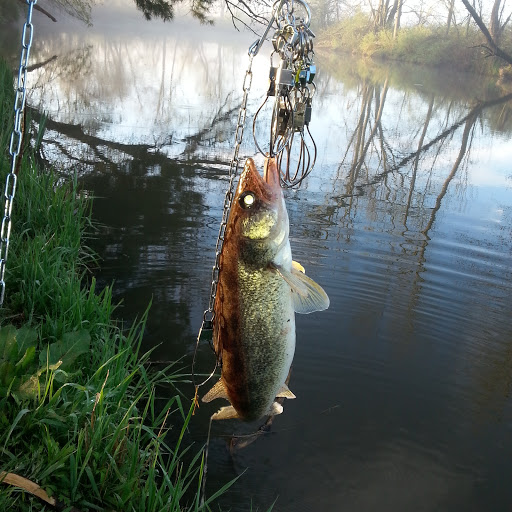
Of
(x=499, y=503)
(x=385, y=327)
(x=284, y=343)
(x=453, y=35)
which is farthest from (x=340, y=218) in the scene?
(x=453, y=35)

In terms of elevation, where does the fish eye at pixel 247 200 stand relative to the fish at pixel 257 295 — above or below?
above

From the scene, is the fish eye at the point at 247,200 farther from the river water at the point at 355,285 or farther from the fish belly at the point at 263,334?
the river water at the point at 355,285

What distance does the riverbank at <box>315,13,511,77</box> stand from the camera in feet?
120

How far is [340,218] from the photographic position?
831cm

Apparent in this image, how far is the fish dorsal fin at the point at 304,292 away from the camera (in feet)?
6.60

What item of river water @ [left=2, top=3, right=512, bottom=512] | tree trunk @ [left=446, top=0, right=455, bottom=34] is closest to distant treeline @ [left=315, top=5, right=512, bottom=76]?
tree trunk @ [left=446, top=0, right=455, bottom=34]

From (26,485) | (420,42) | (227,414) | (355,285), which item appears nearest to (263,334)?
(227,414)

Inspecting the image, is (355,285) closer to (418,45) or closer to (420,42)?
(418,45)

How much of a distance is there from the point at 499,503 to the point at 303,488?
1.25 metres

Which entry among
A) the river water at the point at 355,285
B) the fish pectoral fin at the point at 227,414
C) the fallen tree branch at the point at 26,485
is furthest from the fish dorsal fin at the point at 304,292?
the river water at the point at 355,285

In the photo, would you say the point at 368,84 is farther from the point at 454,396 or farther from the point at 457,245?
the point at 454,396

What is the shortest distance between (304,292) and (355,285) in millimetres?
4403

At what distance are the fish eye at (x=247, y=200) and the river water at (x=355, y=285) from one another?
2.17 meters

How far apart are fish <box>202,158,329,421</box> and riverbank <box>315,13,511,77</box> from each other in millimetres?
32781
